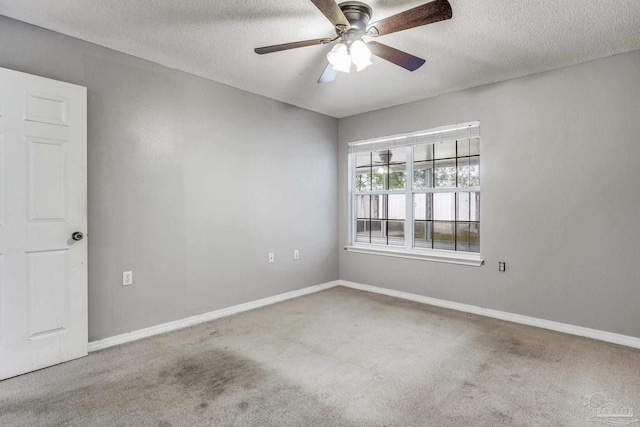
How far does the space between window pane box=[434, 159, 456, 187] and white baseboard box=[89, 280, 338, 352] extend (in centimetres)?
206

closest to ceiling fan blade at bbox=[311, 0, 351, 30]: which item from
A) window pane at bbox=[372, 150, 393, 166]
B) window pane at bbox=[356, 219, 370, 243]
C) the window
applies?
the window

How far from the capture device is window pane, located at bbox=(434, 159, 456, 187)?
13.0ft

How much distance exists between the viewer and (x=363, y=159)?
4840mm

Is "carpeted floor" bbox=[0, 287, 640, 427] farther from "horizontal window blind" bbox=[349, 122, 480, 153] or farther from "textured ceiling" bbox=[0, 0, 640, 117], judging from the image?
"textured ceiling" bbox=[0, 0, 640, 117]

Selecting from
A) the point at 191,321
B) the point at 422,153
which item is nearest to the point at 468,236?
the point at 422,153

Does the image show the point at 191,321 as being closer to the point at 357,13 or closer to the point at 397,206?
the point at 397,206

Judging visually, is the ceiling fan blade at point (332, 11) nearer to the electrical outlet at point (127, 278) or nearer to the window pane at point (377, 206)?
the electrical outlet at point (127, 278)

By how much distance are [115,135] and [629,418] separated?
3.89 m

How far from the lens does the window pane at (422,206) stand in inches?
165

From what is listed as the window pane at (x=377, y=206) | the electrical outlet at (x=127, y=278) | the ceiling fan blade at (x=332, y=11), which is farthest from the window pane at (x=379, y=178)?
the electrical outlet at (x=127, y=278)

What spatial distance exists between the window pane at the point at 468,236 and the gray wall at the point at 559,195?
0.19 m

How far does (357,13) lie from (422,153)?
233cm

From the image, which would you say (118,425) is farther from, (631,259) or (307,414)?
(631,259)

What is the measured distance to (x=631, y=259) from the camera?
2.81 m
